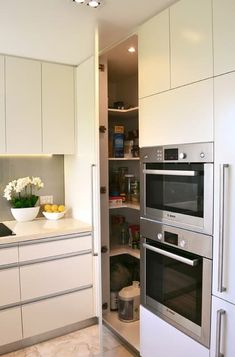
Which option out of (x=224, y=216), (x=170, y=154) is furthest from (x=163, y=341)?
(x=170, y=154)

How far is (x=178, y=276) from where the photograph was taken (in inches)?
68.4

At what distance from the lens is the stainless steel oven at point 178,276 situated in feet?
5.00

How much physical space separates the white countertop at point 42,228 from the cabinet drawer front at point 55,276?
0.23 metres

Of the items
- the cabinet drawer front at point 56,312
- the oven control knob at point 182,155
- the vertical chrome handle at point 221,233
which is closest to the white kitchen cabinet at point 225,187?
the vertical chrome handle at point 221,233

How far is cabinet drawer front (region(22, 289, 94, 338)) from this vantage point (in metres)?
2.27

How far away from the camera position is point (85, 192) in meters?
2.64

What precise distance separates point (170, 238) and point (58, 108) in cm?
161

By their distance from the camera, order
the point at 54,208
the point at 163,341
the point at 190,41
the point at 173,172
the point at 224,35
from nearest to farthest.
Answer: the point at 224,35, the point at 190,41, the point at 173,172, the point at 163,341, the point at 54,208

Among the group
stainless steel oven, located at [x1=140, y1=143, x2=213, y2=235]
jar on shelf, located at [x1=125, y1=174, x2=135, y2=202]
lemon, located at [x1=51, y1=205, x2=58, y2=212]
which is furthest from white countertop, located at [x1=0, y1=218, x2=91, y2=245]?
stainless steel oven, located at [x1=140, y1=143, x2=213, y2=235]

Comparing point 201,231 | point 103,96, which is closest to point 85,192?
point 103,96

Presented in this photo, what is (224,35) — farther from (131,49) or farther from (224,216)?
(131,49)

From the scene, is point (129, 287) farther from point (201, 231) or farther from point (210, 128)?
point (210, 128)

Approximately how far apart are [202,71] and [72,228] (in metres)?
1.56

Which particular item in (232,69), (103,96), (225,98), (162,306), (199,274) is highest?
(103,96)
